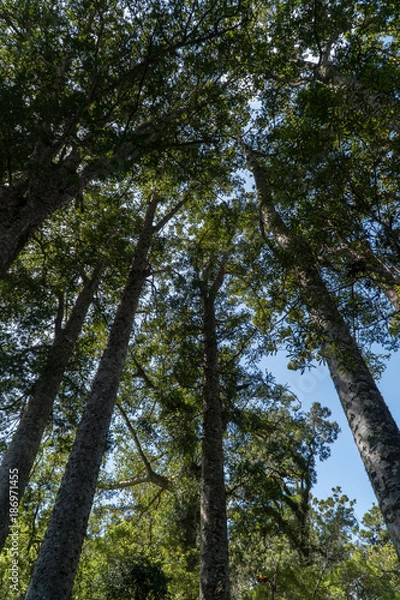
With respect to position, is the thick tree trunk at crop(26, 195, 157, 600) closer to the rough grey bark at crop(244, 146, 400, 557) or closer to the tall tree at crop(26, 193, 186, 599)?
the tall tree at crop(26, 193, 186, 599)

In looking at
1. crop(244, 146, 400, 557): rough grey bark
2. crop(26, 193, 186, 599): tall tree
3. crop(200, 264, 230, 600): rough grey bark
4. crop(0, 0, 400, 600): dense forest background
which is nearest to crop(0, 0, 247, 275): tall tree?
crop(0, 0, 400, 600): dense forest background

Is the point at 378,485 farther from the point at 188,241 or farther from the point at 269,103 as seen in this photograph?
the point at 188,241

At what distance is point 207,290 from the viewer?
11.3 meters

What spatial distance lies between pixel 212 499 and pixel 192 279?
647cm

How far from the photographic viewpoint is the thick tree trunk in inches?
171

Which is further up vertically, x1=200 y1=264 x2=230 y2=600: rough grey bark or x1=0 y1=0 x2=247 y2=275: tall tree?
x1=0 y1=0 x2=247 y2=275: tall tree

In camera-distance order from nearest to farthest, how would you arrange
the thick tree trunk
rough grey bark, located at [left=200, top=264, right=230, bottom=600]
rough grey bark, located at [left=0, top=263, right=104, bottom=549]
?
1. the thick tree trunk
2. rough grey bark, located at [left=200, top=264, right=230, bottom=600]
3. rough grey bark, located at [left=0, top=263, right=104, bottom=549]

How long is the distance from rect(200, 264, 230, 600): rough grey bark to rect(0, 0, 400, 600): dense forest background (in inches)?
1.7

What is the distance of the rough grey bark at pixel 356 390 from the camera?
342cm

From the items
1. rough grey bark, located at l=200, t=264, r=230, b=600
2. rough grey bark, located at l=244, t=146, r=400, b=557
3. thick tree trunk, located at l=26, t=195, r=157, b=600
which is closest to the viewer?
rough grey bark, located at l=244, t=146, r=400, b=557

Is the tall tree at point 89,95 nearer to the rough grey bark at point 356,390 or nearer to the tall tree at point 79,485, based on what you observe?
the tall tree at point 79,485

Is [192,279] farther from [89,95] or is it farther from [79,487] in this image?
[79,487]

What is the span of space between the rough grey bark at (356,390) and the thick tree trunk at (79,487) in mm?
3876

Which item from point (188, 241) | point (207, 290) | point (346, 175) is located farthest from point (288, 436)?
point (346, 175)
